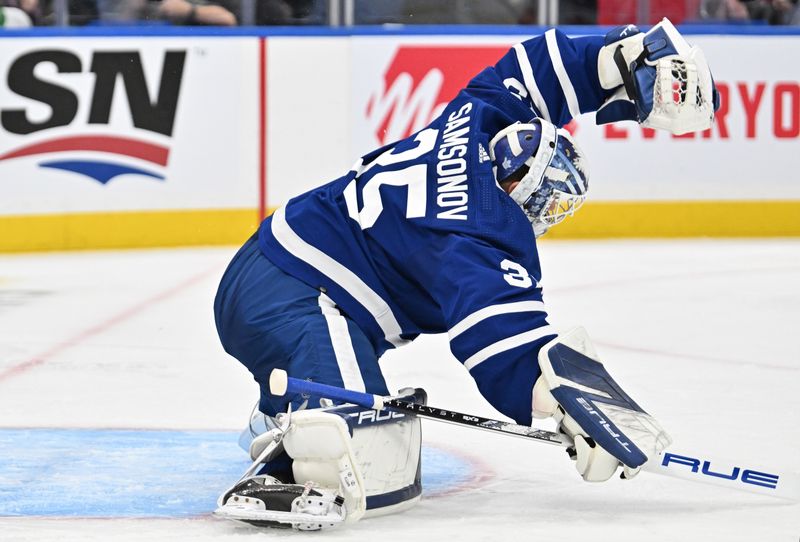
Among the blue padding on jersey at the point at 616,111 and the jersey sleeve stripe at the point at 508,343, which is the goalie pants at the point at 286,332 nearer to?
the jersey sleeve stripe at the point at 508,343

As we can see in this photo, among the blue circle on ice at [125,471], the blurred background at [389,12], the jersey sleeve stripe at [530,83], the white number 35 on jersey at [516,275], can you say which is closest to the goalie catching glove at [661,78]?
the jersey sleeve stripe at [530,83]

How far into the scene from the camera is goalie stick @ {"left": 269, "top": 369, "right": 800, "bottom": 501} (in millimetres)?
2458

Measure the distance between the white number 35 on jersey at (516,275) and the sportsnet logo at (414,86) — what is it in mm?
4225

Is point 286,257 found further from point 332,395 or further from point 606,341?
point 606,341

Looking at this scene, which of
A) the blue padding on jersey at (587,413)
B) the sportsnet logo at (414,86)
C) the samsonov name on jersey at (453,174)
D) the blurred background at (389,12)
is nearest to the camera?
the blue padding on jersey at (587,413)

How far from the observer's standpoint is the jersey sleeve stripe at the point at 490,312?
2.38 m

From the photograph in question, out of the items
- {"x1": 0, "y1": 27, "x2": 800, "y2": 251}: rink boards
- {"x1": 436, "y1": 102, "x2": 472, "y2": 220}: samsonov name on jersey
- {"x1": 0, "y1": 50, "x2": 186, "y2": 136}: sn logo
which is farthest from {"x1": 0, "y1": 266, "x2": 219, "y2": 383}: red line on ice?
{"x1": 436, "y1": 102, "x2": 472, "y2": 220}: samsonov name on jersey

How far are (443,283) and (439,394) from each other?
1.27m

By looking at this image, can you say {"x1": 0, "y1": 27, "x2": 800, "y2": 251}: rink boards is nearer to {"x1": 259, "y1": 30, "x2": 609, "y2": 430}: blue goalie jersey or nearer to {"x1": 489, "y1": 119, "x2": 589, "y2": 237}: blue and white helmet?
{"x1": 259, "y1": 30, "x2": 609, "y2": 430}: blue goalie jersey

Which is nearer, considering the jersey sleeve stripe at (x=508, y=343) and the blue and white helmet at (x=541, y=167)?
the jersey sleeve stripe at (x=508, y=343)

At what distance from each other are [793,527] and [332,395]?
758 millimetres

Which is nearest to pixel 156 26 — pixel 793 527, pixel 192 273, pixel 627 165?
pixel 192 273

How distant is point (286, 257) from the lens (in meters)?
2.72

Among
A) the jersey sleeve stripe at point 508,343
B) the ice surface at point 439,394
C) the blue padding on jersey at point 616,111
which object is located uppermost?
the blue padding on jersey at point 616,111
